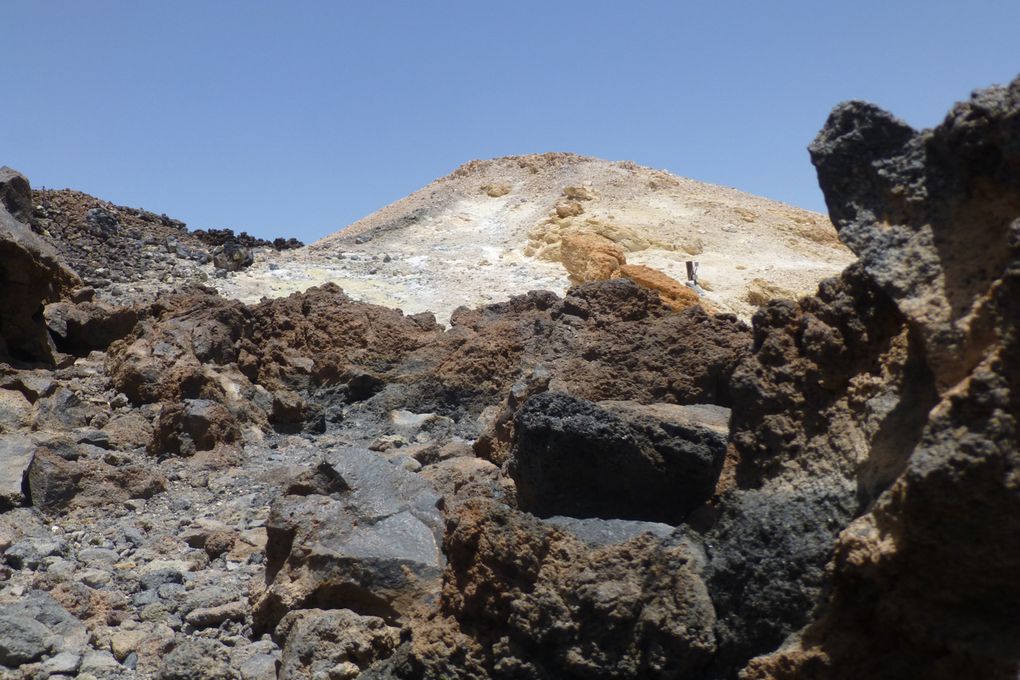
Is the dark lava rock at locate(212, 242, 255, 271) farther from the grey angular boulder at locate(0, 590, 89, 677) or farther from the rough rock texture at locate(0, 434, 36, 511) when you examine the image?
the grey angular boulder at locate(0, 590, 89, 677)

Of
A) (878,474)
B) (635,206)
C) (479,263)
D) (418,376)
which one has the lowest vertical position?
(878,474)

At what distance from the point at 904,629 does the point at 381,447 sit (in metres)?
4.57

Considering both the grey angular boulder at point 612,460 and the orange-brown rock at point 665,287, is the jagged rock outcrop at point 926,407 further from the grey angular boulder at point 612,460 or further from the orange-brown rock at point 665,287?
the orange-brown rock at point 665,287

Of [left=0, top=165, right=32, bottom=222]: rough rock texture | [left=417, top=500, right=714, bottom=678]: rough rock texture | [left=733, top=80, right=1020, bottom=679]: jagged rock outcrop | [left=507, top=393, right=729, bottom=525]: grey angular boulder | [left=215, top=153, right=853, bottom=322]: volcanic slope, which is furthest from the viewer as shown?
[left=215, top=153, right=853, bottom=322]: volcanic slope

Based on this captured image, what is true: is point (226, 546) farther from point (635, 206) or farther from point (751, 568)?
point (635, 206)

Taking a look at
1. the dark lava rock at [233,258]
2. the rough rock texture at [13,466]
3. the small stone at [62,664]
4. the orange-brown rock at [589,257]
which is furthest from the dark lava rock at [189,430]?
the orange-brown rock at [589,257]

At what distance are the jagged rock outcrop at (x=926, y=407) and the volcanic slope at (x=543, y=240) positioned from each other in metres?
10.3

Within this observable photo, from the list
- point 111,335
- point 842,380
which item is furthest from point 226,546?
point 111,335

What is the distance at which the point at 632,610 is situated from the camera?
2988mm

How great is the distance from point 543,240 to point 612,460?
603 inches

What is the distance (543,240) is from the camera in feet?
61.7

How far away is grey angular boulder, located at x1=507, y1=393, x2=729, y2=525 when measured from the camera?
3475 millimetres

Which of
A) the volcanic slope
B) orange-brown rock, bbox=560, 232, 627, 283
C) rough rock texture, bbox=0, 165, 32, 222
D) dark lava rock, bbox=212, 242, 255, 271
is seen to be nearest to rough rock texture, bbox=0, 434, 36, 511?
rough rock texture, bbox=0, 165, 32, 222

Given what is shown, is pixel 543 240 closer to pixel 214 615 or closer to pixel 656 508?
pixel 214 615
